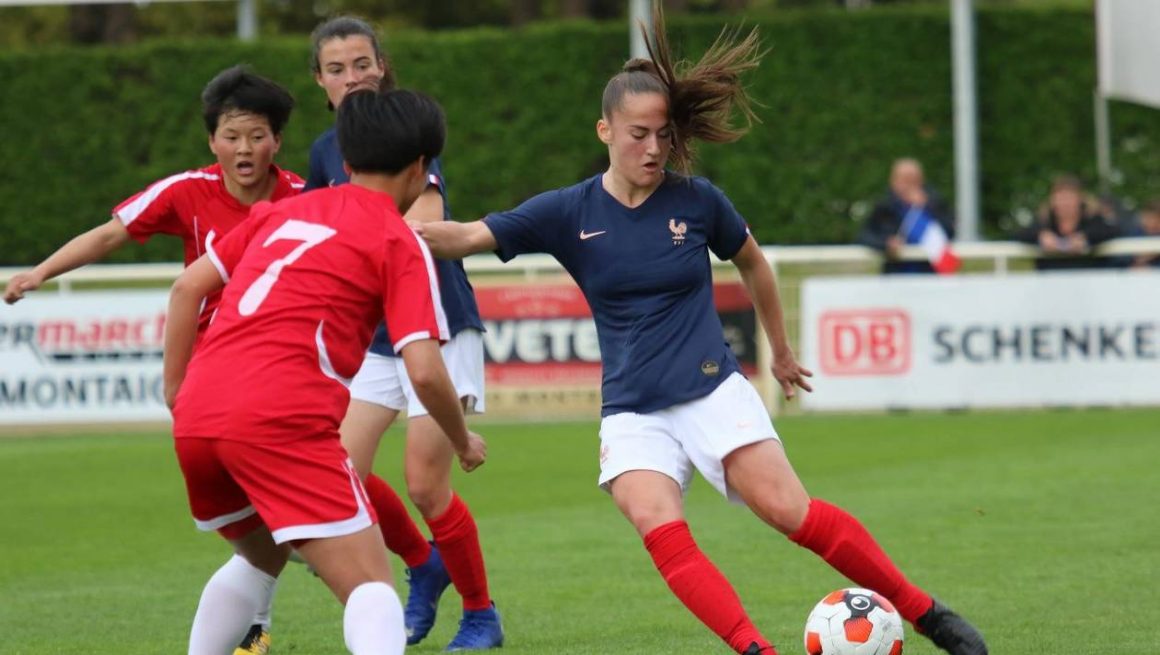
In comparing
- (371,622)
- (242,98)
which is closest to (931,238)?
(242,98)

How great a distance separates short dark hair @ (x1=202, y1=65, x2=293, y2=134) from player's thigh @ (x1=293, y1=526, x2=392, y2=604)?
2.13 meters

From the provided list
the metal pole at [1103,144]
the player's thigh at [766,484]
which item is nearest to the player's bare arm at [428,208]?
the player's thigh at [766,484]

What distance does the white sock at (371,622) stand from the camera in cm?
451

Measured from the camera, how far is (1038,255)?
16.1 m

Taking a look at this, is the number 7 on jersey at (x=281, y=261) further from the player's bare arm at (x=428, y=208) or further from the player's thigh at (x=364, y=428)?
the player's thigh at (x=364, y=428)

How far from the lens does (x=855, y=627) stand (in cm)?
→ 566

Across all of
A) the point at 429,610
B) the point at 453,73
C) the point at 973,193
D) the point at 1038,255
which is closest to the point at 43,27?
the point at 453,73

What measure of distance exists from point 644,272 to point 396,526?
1730 mm

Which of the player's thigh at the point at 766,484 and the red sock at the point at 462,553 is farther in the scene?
the red sock at the point at 462,553

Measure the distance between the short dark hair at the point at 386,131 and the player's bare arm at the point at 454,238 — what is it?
30.6 inches

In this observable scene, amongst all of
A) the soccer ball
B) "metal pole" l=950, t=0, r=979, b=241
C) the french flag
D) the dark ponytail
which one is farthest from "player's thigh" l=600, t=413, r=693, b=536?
"metal pole" l=950, t=0, r=979, b=241

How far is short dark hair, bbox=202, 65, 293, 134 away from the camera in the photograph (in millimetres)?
6312

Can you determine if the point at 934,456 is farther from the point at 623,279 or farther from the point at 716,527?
the point at 623,279

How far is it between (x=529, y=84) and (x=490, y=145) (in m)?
0.91
